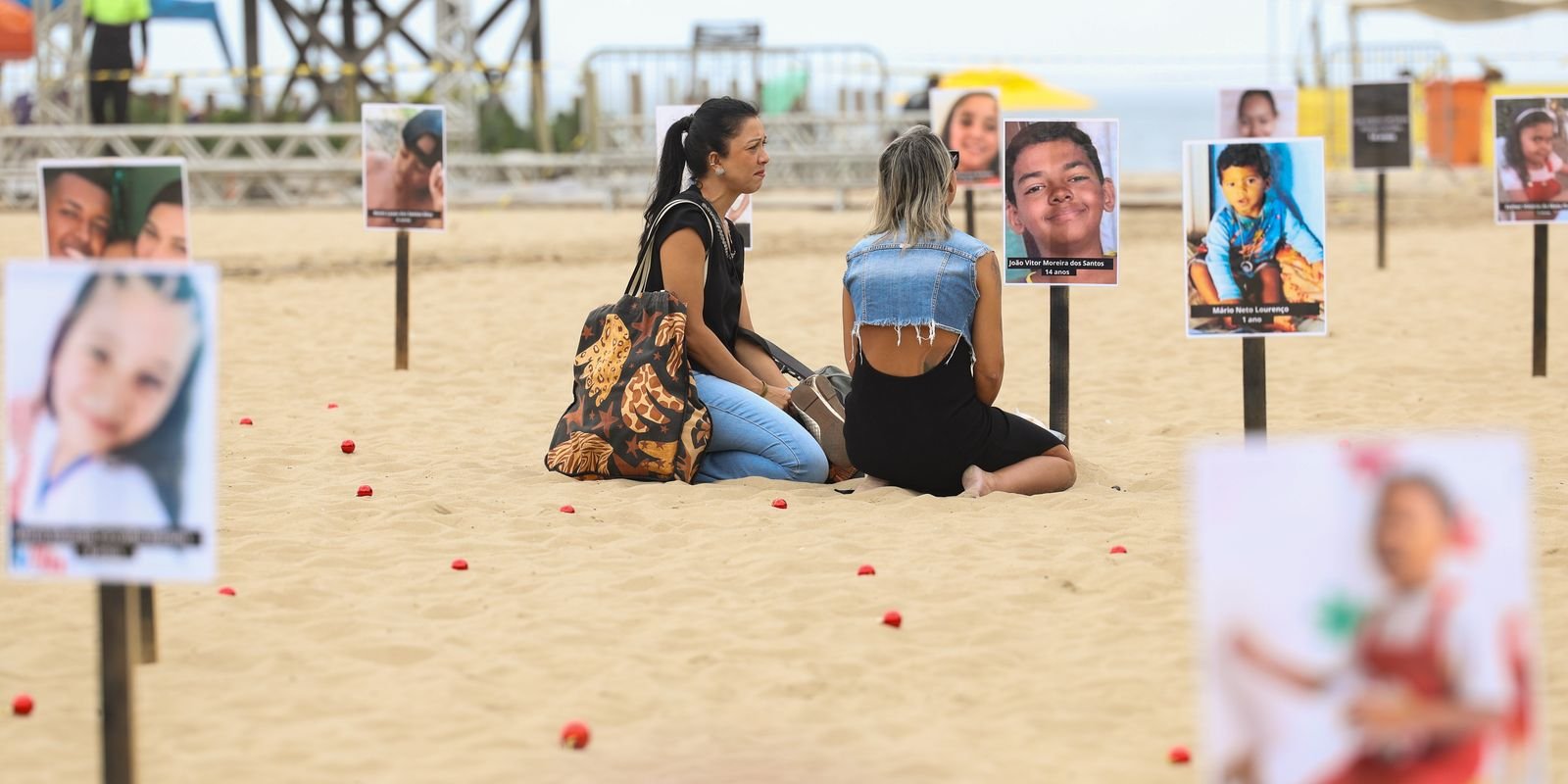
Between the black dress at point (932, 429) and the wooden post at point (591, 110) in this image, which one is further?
the wooden post at point (591, 110)

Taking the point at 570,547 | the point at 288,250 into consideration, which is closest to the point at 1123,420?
the point at 570,547

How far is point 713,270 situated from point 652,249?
0.75 feet

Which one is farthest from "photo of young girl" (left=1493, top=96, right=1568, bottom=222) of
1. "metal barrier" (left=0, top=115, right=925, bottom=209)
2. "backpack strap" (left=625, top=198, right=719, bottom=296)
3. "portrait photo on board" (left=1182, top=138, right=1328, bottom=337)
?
"metal barrier" (left=0, top=115, right=925, bottom=209)

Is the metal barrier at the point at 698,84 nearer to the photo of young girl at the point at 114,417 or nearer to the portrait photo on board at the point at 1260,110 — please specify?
the portrait photo on board at the point at 1260,110

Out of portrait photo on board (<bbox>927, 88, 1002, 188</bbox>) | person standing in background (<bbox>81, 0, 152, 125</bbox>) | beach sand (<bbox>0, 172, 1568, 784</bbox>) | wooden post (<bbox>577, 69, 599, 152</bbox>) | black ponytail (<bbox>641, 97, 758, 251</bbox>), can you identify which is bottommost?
beach sand (<bbox>0, 172, 1568, 784</bbox>)

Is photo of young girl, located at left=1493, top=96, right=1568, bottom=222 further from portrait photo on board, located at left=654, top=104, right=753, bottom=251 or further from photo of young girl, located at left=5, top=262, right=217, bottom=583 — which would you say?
photo of young girl, located at left=5, top=262, right=217, bottom=583

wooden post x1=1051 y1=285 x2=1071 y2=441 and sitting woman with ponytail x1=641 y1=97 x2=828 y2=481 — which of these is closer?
sitting woman with ponytail x1=641 y1=97 x2=828 y2=481

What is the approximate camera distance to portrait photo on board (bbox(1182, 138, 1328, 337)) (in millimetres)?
5688

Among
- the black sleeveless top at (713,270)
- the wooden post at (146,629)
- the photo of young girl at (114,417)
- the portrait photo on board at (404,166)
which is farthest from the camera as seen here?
the portrait photo on board at (404,166)

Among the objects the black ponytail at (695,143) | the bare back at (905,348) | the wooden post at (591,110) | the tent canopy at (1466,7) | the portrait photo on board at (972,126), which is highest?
the tent canopy at (1466,7)

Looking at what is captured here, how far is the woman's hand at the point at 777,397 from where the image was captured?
658cm

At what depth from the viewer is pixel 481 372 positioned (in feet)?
31.9

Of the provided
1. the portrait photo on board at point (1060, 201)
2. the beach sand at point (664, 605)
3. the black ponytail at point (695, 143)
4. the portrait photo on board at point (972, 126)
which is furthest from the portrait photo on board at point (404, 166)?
the portrait photo on board at point (972, 126)

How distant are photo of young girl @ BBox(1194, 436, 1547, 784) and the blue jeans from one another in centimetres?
395
